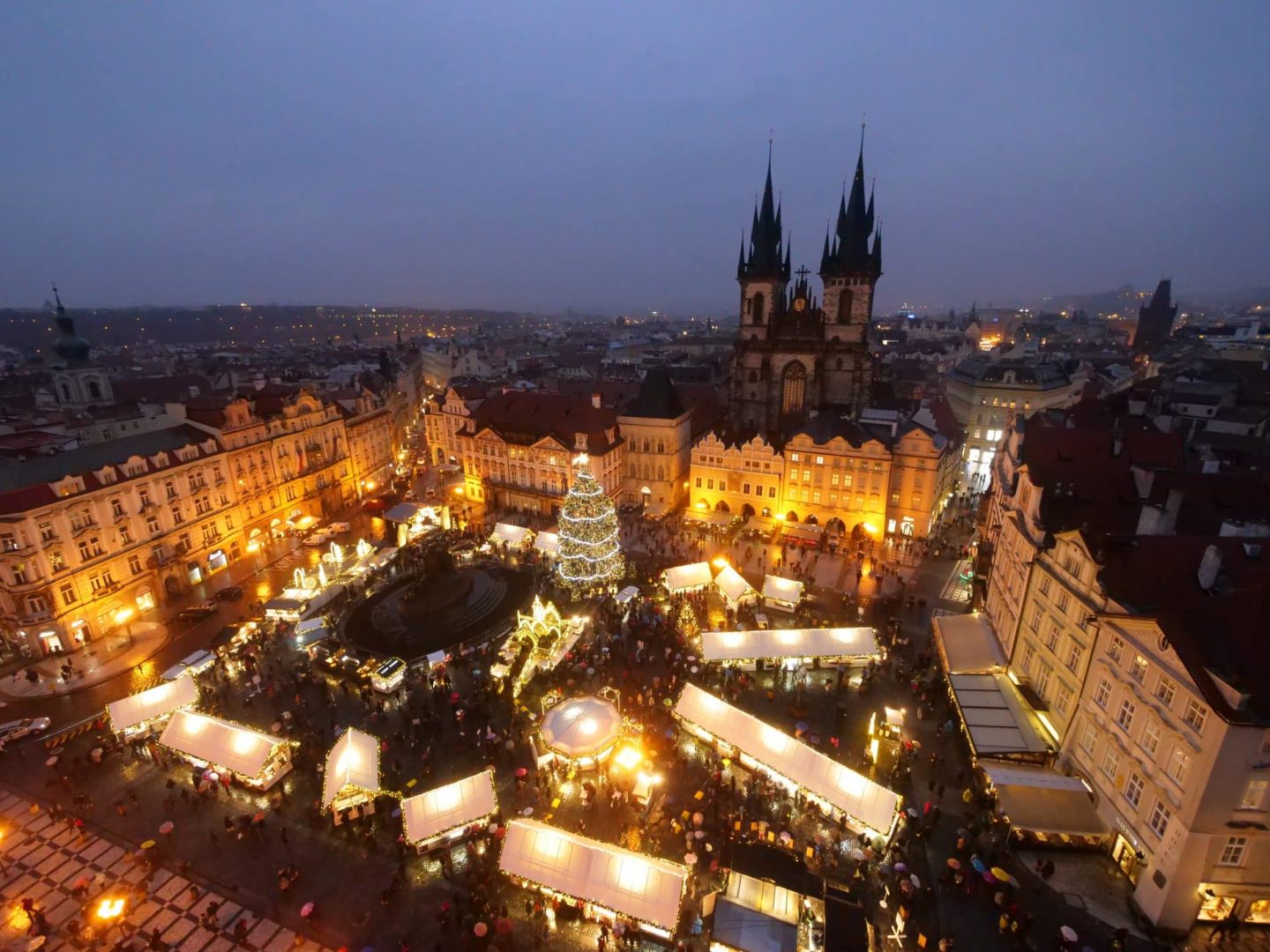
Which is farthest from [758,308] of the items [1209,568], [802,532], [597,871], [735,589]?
[597,871]

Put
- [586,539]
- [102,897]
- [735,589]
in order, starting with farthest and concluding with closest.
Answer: [586,539]
[735,589]
[102,897]

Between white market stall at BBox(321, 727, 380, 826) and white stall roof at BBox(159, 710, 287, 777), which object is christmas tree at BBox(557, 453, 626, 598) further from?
white stall roof at BBox(159, 710, 287, 777)

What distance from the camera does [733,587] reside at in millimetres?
38875

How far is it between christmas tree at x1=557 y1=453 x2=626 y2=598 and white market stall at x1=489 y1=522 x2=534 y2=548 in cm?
784

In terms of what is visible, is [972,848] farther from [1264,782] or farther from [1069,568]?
[1069,568]

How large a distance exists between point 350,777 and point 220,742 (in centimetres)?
741

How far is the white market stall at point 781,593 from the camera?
1495 inches

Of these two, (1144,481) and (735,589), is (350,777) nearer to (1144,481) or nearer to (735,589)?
(735,589)

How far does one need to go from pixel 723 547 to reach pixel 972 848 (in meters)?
29.5

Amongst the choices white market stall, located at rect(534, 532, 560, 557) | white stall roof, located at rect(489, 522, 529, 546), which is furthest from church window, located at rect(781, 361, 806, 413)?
white stall roof, located at rect(489, 522, 529, 546)

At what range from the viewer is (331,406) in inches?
2314

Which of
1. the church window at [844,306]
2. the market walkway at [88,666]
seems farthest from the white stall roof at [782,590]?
the market walkway at [88,666]

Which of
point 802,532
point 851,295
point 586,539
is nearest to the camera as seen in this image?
point 586,539

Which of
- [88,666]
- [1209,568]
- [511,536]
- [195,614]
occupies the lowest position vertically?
[88,666]
